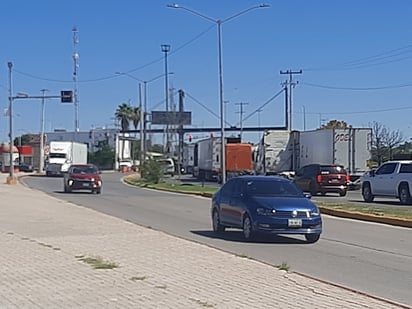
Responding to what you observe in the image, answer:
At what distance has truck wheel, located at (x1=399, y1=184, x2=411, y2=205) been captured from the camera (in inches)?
1346

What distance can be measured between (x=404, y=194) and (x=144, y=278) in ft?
77.7

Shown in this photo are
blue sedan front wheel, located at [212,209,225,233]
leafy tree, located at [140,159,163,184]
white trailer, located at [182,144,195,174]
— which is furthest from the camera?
white trailer, located at [182,144,195,174]

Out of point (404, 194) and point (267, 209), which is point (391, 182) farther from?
point (267, 209)

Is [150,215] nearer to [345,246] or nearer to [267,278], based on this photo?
[345,246]

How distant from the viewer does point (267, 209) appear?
1914 centimetres

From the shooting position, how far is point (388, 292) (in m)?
12.0

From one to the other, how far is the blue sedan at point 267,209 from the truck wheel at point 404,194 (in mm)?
14702

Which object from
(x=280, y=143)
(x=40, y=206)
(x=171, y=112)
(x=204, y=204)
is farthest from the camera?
(x=171, y=112)

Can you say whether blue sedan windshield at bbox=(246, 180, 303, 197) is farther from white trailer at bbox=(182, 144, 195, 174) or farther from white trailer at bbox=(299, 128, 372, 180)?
white trailer at bbox=(182, 144, 195, 174)

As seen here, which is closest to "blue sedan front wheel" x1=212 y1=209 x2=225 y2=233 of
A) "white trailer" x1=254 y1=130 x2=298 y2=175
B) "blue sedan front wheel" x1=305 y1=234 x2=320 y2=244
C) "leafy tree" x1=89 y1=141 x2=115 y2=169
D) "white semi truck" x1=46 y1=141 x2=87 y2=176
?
"blue sedan front wheel" x1=305 y1=234 x2=320 y2=244

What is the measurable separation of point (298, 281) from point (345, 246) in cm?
666

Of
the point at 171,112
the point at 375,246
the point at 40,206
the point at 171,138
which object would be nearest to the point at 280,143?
the point at 40,206

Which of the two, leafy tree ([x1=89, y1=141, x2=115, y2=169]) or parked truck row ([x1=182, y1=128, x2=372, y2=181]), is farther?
leafy tree ([x1=89, y1=141, x2=115, y2=169])

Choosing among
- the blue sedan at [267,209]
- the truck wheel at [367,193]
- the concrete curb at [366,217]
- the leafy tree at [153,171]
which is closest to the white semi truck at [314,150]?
the leafy tree at [153,171]
